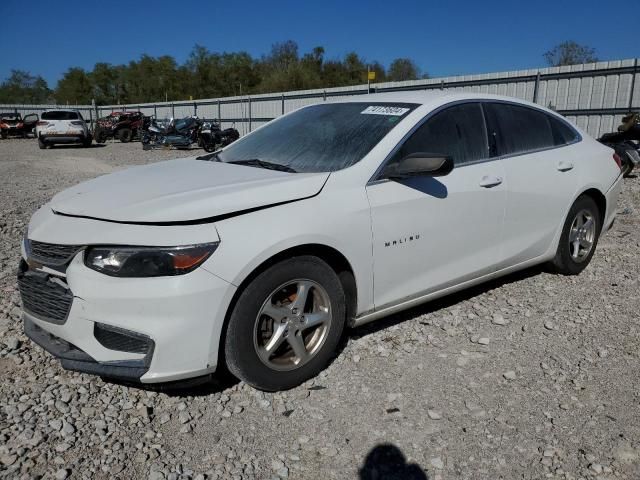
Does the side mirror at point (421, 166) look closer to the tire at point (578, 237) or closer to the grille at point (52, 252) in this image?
the grille at point (52, 252)

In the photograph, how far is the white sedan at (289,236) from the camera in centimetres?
238

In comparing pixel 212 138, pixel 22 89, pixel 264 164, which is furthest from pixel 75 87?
pixel 264 164

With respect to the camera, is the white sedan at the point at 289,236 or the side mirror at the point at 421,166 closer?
the white sedan at the point at 289,236

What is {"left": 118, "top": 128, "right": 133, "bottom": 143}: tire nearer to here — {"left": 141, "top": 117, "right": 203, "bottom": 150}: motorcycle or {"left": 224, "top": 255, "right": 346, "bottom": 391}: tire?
{"left": 141, "top": 117, "right": 203, "bottom": 150}: motorcycle

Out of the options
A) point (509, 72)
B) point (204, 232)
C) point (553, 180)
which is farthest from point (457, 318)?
point (509, 72)

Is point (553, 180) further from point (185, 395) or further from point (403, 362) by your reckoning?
point (185, 395)

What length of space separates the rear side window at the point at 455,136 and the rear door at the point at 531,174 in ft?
0.43

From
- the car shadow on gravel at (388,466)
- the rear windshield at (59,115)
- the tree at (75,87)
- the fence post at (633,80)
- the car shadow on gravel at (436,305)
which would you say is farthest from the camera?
the tree at (75,87)

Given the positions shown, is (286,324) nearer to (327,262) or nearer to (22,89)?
(327,262)

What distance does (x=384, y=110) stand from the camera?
3.46 metres

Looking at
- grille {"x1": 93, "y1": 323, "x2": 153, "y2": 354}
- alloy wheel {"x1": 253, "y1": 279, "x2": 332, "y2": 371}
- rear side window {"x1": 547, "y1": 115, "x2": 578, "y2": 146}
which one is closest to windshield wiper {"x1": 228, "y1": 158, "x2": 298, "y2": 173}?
alloy wheel {"x1": 253, "y1": 279, "x2": 332, "y2": 371}

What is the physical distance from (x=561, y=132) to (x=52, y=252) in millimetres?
3936

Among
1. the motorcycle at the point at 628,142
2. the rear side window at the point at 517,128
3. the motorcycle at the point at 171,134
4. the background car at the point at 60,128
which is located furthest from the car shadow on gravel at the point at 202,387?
the background car at the point at 60,128

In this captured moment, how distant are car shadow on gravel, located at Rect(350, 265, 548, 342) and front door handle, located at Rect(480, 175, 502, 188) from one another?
102 centimetres
